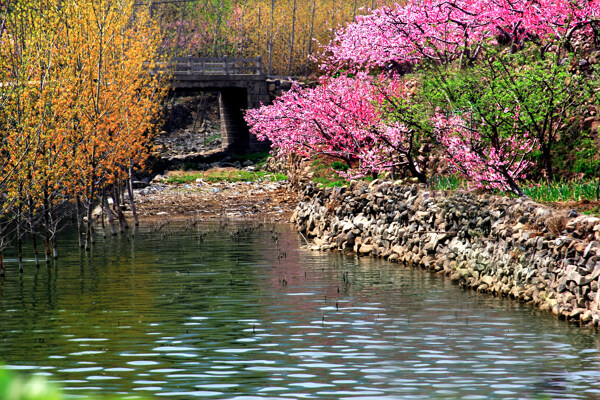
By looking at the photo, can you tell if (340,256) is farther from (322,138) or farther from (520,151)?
(322,138)

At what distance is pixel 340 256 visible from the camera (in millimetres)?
26984

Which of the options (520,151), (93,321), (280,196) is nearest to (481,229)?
(520,151)

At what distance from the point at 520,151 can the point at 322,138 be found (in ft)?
38.6

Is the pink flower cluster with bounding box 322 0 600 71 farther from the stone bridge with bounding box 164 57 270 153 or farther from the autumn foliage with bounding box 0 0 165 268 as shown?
the stone bridge with bounding box 164 57 270 153

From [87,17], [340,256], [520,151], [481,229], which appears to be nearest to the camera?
[481,229]

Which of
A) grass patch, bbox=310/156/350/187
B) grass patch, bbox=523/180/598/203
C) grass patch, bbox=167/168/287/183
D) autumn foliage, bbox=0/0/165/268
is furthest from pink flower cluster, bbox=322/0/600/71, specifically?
grass patch, bbox=167/168/287/183

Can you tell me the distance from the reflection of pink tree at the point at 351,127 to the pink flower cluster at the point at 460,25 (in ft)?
6.33

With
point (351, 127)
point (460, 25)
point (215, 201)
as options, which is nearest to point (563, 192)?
point (460, 25)

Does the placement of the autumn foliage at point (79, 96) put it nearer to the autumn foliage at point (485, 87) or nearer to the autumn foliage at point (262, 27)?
the autumn foliage at point (485, 87)

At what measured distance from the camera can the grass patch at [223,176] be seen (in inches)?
2036

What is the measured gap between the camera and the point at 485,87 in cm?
2205

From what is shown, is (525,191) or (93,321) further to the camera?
(525,191)

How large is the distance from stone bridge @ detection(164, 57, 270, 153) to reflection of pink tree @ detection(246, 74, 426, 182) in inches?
789

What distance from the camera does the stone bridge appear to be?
189ft
